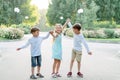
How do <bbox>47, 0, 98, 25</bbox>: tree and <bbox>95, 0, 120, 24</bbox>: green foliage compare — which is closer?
<bbox>95, 0, 120, 24</bbox>: green foliage

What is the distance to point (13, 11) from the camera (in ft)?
218

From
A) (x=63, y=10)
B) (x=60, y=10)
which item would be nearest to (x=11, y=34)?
(x=63, y=10)

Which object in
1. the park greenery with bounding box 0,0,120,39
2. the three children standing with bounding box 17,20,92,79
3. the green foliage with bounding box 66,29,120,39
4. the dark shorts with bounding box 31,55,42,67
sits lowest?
the green foliage with bounding box 66,29,120,39

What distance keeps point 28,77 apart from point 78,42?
1769 mm

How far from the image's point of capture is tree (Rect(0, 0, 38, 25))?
6512cm

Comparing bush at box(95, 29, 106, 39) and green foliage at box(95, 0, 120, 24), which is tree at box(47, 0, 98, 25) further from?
bush at box(95, 29, 106, 39)

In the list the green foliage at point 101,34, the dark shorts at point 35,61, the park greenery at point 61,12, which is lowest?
the green foliage at point 101,34

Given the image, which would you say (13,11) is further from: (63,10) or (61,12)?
(63,10)

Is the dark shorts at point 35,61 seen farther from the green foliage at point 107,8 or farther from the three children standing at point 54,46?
the green foliage at point 107,8

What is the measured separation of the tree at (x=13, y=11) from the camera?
65125mm

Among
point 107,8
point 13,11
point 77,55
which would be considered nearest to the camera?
point 77,55

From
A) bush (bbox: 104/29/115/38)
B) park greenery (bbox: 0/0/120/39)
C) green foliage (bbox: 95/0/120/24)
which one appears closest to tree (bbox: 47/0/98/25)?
park greenery (bbox: 0/0/120/39)

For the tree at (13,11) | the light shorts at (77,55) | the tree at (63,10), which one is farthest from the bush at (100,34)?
the tree at (13,11)

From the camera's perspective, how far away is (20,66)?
12117 millimetres
